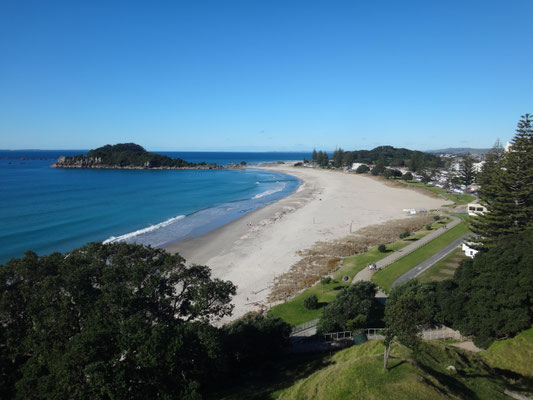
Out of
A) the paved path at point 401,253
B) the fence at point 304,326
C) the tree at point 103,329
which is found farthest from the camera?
the paved path at point 401,253

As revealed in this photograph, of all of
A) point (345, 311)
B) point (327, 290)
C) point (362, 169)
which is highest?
point (362, 169)

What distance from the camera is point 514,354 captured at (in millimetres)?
14695

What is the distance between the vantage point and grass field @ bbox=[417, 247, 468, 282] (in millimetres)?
25837

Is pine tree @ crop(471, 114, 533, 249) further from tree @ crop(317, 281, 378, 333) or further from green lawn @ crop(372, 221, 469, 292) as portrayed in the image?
tree @ crop(317, 281, 378, 333)

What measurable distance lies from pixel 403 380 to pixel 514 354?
777 centimetres

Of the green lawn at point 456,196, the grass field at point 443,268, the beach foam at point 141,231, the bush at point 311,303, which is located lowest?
the bush at point 311,303

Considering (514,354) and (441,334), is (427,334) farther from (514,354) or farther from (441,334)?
(514,354)

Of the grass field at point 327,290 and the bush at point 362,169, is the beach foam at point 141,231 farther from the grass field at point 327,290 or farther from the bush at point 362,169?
the bush at point 362,169

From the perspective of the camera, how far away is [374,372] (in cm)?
1158

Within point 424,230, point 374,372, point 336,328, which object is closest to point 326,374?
point 374,372

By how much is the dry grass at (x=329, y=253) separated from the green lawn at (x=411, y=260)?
182 inches

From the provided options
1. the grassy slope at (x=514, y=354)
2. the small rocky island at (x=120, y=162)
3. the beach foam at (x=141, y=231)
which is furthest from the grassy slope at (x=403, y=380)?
the small rocky island at (x=120, y=162)

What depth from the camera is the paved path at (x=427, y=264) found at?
26.0 metres

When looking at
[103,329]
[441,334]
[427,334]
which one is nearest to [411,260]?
[441,334]
